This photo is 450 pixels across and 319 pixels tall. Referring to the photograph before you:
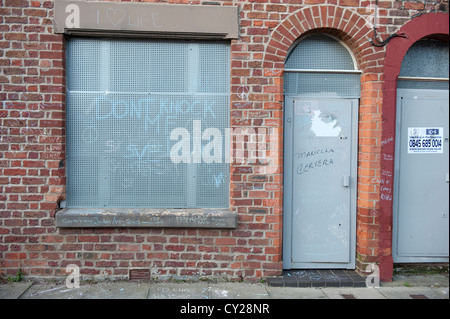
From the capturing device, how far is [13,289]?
398cm

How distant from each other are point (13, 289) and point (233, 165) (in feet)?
9.73

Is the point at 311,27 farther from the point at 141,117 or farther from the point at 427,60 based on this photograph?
the point at 141,117

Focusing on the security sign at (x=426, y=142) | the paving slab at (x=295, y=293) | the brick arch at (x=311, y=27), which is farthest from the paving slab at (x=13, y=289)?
the security sign at (x=426, y=142)

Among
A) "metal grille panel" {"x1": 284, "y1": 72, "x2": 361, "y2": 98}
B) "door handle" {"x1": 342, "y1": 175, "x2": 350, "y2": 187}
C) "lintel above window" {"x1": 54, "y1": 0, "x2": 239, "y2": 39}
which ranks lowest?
"door handle" {"x1": 342, "y1": 175, "x2": 350, "y2": 187}

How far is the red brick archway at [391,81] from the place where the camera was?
14.0 feet

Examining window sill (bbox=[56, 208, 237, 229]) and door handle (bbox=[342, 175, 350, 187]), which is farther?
door handle (bbox=[342, 175, 350, 187])

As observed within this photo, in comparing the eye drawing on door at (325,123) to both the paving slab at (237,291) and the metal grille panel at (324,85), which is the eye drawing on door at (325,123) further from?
the paving slab at (237,291)

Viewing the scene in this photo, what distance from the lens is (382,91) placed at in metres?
4.27

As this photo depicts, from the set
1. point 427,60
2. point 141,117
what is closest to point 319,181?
point 427,60

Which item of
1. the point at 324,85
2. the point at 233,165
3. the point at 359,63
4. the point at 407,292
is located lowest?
the point at 407,292

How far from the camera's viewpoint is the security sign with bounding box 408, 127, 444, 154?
4.53 metres

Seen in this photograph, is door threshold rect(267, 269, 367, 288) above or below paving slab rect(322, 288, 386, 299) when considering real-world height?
above

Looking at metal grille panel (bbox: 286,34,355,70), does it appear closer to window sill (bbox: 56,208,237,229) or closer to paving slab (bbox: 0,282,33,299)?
window sill (bbox: 56,208,237,229)

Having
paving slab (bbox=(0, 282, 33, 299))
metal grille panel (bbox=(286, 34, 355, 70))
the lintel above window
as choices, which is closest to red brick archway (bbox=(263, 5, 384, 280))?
metal grille panel (bbox=(286, 34, 355, 70))
